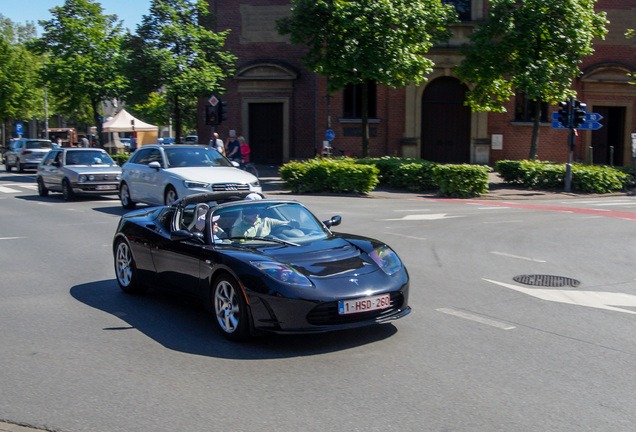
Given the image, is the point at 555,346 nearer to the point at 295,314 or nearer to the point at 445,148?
the point at 295,314

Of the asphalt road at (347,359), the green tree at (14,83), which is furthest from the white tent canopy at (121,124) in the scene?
the asphalt road at (347,359)

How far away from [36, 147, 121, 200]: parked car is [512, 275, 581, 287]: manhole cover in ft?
42.7

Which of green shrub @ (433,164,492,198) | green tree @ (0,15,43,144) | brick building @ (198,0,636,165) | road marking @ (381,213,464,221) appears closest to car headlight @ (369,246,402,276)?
road marking @ (381,213,464,221)

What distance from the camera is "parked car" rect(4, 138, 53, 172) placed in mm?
37219

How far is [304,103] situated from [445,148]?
7797mm

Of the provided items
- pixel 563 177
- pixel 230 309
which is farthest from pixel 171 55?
pixel 230 309

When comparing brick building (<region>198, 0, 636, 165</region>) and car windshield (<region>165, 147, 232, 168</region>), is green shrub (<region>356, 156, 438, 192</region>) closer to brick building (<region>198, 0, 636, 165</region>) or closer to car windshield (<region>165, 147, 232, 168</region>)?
brick building (<region>198, 0, 636, 165</region>)

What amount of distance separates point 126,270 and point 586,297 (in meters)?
5.42

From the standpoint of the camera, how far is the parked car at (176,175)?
51.2 ft

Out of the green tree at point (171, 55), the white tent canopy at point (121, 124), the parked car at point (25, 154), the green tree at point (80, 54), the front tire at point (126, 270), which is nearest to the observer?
the front tire at point (126, 270)

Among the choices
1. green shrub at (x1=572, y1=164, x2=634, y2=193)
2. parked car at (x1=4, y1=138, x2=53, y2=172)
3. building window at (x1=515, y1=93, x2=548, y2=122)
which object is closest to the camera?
green shrub at (x1=572, y1=164, x2=634, y2=193)

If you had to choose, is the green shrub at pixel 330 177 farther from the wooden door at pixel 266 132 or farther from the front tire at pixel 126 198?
the wooden door at pixel 266 132

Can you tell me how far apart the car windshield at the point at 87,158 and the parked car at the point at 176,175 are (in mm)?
3954

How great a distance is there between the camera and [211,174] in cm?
1595
